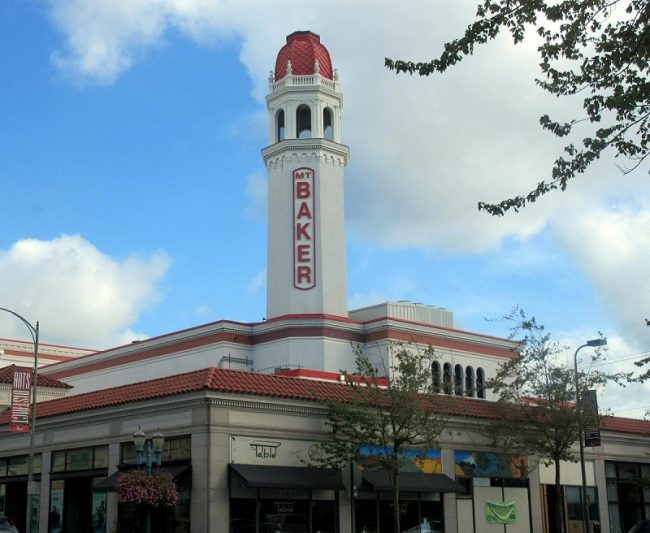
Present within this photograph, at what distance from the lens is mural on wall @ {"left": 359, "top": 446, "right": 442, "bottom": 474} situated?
3083cm

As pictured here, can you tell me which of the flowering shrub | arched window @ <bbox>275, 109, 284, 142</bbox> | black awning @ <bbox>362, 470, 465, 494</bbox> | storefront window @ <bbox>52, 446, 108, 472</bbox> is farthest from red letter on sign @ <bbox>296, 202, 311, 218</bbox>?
the flowering shrub

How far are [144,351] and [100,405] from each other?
29327 millimetres

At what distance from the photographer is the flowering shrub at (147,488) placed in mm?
25484

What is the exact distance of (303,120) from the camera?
61.4 meters

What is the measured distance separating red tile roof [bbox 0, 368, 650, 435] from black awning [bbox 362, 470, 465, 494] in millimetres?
2504

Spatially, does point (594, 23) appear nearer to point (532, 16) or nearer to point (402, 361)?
point (532, 16)

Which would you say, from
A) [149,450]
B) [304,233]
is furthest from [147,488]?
[304,233]

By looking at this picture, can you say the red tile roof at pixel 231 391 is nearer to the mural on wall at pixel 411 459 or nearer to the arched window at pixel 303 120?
the mural on wall at pixel 411 459

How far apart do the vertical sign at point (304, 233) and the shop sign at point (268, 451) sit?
89.1ft

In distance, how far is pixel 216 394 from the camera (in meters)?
28.6

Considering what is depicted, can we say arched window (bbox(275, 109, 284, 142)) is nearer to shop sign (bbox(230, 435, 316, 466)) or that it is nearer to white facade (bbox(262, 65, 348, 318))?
white facade (bbox(262, 65, 348, 318))

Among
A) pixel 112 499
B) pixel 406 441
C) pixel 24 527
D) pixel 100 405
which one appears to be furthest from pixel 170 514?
pixel 24 527

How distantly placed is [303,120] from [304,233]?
27.4ft

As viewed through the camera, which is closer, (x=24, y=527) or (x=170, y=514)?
(x=170, y=514)
